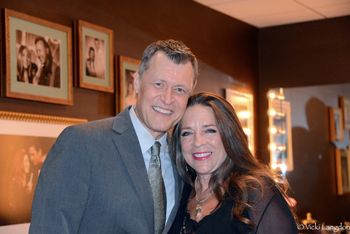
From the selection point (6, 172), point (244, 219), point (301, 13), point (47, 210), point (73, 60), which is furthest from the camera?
point (301, 13)

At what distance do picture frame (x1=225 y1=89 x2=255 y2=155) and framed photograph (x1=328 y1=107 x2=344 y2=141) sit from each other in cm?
89

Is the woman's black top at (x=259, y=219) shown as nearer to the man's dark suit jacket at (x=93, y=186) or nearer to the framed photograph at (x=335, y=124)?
the man's dark suit jacket at (x=93, y=186)

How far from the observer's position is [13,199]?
330 centimetres

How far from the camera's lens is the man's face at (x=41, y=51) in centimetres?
347

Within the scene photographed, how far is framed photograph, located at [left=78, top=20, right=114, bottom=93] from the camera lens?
151 inches

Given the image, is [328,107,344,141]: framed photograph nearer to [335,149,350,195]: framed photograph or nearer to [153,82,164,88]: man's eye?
[335,149,350,195]: framed photograph

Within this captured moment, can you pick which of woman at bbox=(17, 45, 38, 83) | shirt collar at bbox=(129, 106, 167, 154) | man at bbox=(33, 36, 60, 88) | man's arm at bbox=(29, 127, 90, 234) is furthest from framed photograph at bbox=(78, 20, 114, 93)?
man's arm at bbox=(29, 127, 90, 234)

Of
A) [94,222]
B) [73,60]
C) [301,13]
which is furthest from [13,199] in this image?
[301,13]

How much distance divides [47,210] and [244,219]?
2.47ft

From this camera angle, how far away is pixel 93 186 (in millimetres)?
2178

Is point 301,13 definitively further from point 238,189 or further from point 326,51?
point 238,189

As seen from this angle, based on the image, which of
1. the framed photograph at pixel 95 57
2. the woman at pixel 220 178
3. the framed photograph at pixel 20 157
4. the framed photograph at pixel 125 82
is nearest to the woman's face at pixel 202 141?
the woman at pixel 220 178

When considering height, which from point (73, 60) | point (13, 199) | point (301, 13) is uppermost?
point (301, 13)

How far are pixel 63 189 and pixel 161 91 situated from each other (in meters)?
0.57
